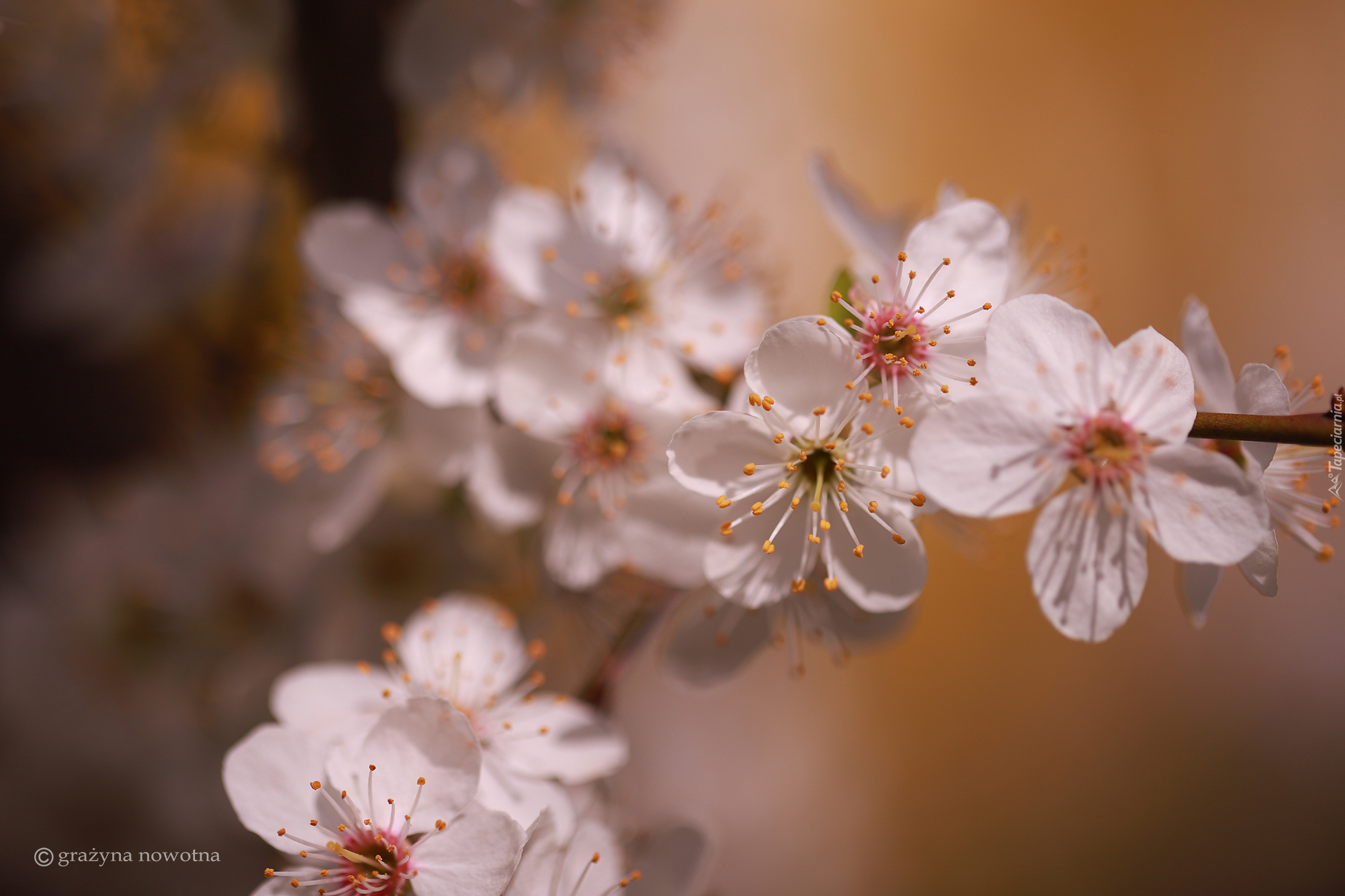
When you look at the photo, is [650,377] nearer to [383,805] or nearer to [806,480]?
[806,480]

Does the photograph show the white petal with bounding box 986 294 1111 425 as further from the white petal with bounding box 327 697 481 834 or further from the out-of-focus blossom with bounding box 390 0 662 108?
the out-of-focus blossom with bounding box 390 0 662 108

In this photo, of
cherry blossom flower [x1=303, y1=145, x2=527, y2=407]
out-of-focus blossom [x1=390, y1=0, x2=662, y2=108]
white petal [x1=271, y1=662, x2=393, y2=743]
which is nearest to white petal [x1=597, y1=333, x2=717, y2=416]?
cherry blossom flower [x1=303, y1=145, x2=527, y2=407]

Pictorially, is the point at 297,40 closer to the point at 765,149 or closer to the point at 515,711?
the point at 515,711

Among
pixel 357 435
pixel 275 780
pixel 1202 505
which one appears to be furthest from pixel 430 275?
pixel 1202 505

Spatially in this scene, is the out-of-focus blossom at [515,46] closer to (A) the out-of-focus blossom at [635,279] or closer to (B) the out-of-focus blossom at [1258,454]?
(A) the out-of-focus blossom at [635,279]

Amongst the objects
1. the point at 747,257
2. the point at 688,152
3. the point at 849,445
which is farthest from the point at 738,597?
the point at 688,152
